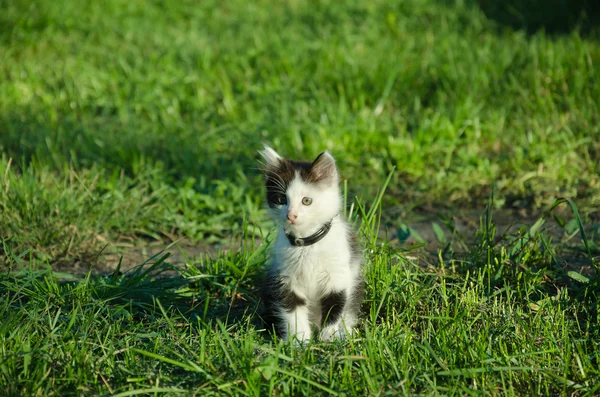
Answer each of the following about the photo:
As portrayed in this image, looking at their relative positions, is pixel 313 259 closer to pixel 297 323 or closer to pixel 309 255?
pixel 309 255

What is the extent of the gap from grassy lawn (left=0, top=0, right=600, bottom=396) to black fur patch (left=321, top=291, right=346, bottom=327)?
0.49 feet

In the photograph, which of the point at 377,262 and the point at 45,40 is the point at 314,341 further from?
the point at 45,40

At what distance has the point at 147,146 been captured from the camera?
6109 mm

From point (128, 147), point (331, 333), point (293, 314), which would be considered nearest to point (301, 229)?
point (293, 314)

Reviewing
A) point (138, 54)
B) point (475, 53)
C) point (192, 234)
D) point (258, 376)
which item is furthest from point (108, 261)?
point (475, 53)

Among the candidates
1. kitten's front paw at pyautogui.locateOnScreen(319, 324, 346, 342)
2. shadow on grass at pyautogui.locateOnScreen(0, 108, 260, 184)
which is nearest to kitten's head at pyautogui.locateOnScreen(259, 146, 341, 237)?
kitten's front paw at pyautogui.locateOnScreen(319, 324, 346, 342)

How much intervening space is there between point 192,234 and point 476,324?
225cm

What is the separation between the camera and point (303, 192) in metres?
3.42

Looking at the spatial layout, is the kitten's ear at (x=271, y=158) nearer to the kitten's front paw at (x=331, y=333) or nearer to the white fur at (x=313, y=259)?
the white fur at (x=313, y=259)

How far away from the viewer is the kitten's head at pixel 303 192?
341cm

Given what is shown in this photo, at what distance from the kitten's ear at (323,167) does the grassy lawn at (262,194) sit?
1.72 feet

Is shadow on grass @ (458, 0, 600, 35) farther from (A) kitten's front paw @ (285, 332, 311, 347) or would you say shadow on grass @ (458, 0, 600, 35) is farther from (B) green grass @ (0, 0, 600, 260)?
(A) kitten's front paw @ (285, 332, 311, 347)

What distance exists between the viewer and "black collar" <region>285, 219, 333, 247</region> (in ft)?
11.4

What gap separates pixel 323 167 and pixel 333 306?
682 millimetres
